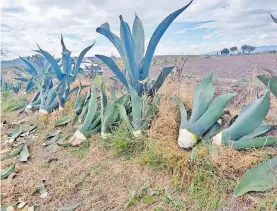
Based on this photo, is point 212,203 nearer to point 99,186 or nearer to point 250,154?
point 250,154

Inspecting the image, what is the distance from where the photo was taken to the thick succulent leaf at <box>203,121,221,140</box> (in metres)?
2.20

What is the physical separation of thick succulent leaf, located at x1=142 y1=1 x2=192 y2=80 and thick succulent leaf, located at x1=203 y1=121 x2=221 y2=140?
2.54ft

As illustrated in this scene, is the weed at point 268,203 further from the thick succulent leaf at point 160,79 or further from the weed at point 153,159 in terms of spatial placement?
the thick succulent leaf at point 160,79

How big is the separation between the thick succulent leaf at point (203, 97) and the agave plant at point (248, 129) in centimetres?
29

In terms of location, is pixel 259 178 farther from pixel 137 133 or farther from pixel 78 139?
pixel 78 139

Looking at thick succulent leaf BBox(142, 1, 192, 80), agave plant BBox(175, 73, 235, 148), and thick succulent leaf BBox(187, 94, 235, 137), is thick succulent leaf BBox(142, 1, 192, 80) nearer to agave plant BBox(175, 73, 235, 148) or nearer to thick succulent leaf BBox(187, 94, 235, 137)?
agave plant BBox(175, 73, 235, 148)

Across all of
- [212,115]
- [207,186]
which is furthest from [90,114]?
[207,186]

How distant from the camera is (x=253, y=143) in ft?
6.38

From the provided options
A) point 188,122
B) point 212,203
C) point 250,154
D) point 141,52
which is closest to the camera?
point 212,203

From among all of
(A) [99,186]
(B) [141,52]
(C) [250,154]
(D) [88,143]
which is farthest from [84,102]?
(C) [250,154]

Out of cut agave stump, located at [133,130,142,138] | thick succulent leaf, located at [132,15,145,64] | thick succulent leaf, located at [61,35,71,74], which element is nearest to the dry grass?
cut agave stump, located at [133,130,142,138]

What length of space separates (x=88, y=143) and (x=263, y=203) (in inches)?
63.9

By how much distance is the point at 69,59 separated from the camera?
14.0 feet

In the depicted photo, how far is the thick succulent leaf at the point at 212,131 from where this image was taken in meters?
2.20
